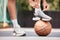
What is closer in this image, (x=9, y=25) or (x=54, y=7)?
(x=9, y=25)

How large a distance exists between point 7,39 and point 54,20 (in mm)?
3948

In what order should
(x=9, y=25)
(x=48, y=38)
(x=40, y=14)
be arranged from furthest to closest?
(x=9, y=25), (x=40, y=14), (x=48, y=38)

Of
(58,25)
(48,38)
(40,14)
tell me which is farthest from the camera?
(58,25)

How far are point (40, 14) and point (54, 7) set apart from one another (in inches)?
147

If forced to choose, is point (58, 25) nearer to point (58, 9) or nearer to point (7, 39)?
point (58, 9)

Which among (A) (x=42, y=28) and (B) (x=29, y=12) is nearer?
(A) (x=42, y=28)

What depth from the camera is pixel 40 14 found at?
508cm

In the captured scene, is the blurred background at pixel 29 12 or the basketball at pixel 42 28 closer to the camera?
the basketball at pixel 42 28

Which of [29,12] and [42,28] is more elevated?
[42,28]

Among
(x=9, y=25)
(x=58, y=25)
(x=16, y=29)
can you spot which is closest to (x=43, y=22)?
(x=16, y=29)

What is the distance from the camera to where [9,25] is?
7.77 m

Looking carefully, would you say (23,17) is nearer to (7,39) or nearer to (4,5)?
(4,5)

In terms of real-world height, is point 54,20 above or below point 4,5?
below

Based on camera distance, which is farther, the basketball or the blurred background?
the blurred background
